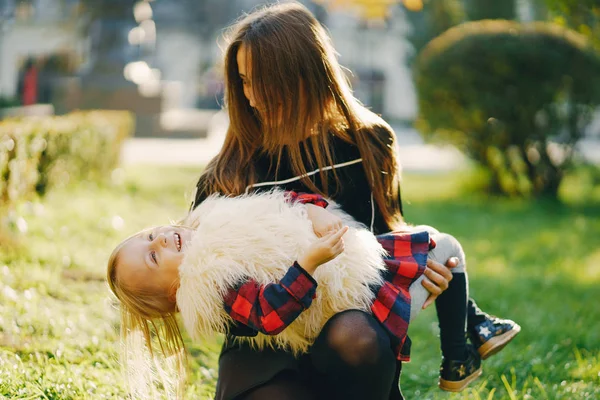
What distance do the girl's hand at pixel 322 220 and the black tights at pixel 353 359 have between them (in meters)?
0.28

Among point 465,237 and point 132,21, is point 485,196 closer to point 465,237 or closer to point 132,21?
point 465,237

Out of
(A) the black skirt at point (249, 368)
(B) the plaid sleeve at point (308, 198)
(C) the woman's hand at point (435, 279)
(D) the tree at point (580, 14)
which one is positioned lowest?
(A) the black skirt at point (249, 368)

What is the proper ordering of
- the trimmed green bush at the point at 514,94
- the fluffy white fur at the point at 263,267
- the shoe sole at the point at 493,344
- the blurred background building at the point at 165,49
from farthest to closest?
the blurred background building at the point at 165,49
the trimmed green bush at the point at 514,94
the shoe sole at the point at 493,344
the fluffy white fur at the point at 263,267

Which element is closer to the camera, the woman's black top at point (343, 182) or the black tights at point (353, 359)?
the black tights at point (353, 359)

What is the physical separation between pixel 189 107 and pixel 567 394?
30023 millimetres

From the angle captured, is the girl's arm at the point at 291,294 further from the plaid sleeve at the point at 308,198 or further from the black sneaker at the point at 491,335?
the black sneaker at the point at 491,335

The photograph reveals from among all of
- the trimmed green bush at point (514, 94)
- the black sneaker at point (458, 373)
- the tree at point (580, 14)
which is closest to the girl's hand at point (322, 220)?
the black sneaker at point (458, 373)

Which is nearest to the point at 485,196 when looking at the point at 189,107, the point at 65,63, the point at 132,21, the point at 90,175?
the point at 90,175

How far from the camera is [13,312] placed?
361cm

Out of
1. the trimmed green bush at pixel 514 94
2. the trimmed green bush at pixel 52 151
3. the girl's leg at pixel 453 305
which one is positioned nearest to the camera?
the girl's leg at pixel 453 305

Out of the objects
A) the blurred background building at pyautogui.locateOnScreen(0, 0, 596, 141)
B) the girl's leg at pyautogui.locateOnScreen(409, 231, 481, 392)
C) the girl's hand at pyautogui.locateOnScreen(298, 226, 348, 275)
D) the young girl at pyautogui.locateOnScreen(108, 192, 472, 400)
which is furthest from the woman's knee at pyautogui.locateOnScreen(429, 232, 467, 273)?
the blurred background building at pyautogui.locateOnScreen(0, 0, 596, 141)

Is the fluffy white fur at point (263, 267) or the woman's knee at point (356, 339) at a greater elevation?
the fluffy white fur at point (263, 267)

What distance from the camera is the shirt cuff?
83.5 inches

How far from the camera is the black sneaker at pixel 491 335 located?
276 centimetres
